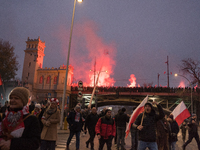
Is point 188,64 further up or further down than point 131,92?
further up

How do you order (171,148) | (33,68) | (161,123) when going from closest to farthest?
(161,123) → (171,148) → (33,68)

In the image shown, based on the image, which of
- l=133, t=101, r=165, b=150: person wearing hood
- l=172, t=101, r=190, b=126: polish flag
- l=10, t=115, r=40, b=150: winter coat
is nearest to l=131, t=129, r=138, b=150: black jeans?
l=172, t=101, r=190, b=126: polish flag

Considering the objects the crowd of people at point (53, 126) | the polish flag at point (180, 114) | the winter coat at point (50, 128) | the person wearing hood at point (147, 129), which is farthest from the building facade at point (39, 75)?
the person wearing hood at point (147, 129)

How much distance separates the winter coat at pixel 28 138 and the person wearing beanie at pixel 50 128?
3732 mm

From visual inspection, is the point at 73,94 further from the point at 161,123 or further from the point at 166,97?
the point at 161,123

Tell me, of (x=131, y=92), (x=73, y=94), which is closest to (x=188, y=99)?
(x=131, y=92)

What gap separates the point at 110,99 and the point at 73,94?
31.5 ft

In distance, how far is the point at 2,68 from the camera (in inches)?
1529

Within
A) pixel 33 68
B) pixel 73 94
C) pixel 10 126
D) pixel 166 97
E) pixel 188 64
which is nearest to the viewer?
pixel 10 126

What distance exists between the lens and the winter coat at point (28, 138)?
2.29m

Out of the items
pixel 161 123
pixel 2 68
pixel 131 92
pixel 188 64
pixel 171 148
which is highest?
pixel 188 64

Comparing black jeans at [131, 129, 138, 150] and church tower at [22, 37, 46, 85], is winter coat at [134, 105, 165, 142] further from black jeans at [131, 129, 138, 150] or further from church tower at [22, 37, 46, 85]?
church tower at [22, 37, 46, 85]

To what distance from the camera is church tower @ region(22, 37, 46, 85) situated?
5532 centimetres

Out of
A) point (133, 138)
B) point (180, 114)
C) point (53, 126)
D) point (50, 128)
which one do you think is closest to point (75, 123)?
point (53, 126)
